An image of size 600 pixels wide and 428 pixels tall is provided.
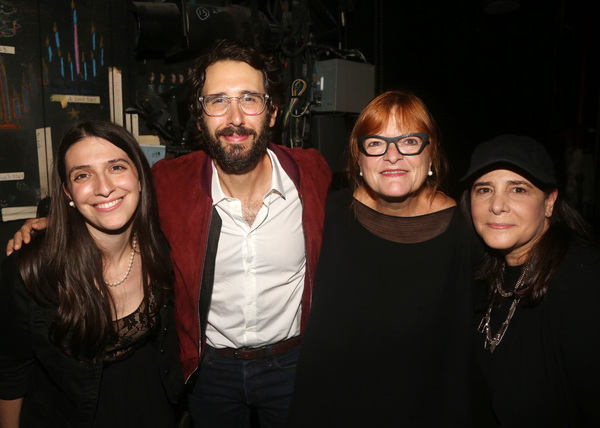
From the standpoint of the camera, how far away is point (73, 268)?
4.96 ft

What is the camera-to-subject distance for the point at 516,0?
14.6 feet

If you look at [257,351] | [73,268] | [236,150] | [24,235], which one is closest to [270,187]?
[236,150]

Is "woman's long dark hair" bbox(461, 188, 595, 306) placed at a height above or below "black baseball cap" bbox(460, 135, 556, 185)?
below

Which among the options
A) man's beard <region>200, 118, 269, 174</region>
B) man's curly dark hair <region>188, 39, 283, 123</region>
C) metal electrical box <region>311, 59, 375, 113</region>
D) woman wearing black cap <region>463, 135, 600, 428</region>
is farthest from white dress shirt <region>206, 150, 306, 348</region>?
metal electrical box <region>311, 59, 375, 113</region>

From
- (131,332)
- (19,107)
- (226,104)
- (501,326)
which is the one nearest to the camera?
(501,326)

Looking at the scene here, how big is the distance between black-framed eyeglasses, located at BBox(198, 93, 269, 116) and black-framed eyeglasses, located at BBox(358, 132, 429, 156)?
0.53 metres

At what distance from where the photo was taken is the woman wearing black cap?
1.27m

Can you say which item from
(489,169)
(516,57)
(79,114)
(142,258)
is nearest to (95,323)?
(142,258)

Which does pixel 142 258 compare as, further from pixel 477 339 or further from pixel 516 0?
pixel 516 0

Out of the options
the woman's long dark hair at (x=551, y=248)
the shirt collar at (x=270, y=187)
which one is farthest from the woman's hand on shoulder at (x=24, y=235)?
the woman's long dark hair at (x=551, y=248)

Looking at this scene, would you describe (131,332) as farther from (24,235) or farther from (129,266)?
(24,235)

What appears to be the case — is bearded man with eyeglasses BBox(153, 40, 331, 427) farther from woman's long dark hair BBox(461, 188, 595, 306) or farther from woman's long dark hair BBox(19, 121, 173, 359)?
woman's long dark hair BBox(461, 188, 595, 306)

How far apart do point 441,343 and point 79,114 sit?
102 inches

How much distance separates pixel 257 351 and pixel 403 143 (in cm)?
109
